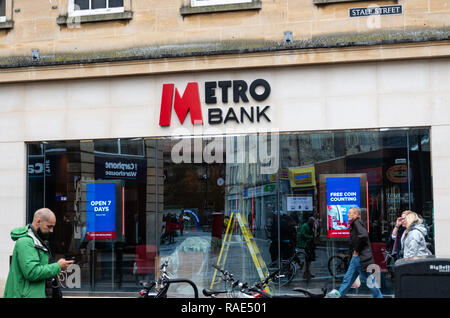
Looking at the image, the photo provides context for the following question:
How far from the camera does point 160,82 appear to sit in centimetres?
1221

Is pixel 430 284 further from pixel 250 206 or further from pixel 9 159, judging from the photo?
pixel 9 159

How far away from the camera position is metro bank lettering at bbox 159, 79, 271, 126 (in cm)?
1182

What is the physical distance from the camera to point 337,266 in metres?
11.4

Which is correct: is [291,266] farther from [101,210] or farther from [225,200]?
[101,210]

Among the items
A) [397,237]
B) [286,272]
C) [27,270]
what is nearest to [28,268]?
[27,270]

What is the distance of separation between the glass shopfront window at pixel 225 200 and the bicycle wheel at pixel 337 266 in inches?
0.7

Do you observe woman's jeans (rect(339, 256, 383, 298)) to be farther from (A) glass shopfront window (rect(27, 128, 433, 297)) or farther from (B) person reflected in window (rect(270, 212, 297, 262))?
(B) person reflected in window (rect(270, 212, 297, 262))

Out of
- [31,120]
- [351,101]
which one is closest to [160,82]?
[31,120]

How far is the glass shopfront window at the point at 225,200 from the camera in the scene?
11305 millimetres

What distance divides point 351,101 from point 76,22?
18.8ft

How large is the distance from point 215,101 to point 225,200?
193 cm

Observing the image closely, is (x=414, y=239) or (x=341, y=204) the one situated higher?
(x=341, y=204)

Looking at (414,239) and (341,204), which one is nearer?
(414,239)

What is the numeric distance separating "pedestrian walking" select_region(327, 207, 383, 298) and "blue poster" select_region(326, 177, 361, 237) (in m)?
1.11
